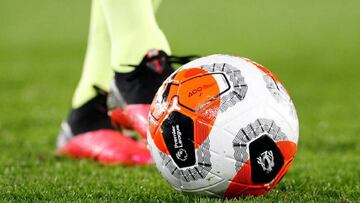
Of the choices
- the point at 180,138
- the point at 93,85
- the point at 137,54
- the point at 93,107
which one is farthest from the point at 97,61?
the point at 180,138

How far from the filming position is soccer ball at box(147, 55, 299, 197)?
3.55 m

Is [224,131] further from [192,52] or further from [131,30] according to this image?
[192,52]

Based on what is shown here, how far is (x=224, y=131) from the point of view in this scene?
3539mm

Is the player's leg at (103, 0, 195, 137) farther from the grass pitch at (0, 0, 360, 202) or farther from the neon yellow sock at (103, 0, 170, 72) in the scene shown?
the grass pitch at (0, 0, 360, 202)

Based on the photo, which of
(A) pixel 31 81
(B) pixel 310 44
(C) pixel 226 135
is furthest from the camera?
(B) pixel 310 44

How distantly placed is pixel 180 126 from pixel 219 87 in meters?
0.24

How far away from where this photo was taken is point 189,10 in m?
23.5

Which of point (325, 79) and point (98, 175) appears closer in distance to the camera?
point (98, 175)

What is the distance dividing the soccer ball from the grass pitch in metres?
0.11

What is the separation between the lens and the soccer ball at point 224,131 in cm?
355

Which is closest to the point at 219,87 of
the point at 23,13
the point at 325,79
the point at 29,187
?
the point at 29,187

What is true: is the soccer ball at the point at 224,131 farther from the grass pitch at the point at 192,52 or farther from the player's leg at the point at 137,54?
the player's leg at the point at 137,54

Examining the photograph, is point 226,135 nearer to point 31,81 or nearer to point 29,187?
point 29,187

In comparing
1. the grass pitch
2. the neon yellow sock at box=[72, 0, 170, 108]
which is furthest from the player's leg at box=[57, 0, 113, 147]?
the neon yellow sock at box=[72, 0, 170, 108]
